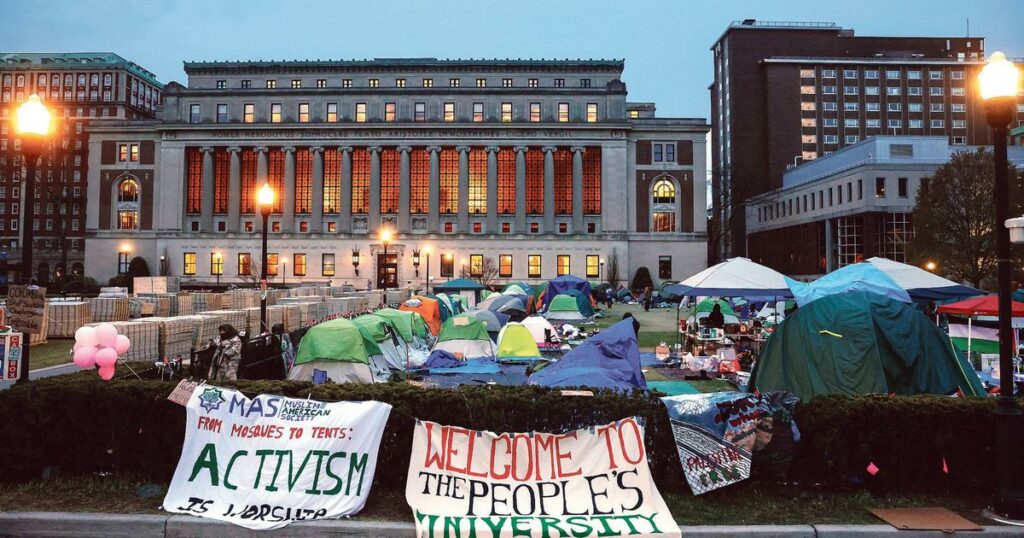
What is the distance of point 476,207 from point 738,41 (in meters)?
50.5

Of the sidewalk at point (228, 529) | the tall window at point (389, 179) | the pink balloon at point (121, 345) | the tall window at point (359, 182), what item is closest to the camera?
the sidewalk at point (228, 529)

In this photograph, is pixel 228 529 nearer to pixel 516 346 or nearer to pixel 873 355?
pixel 873 355

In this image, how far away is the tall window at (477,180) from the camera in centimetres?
7281

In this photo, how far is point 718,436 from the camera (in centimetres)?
762

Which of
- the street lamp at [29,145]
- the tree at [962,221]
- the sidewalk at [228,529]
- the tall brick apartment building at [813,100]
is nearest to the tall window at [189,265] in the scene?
the tall brick apartment building at [813,100]

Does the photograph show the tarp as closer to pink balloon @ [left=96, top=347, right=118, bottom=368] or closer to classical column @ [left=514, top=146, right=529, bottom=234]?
pink balloon @ [left=96, top=347, right=118, bottom=368]

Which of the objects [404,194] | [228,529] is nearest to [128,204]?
[404,194]

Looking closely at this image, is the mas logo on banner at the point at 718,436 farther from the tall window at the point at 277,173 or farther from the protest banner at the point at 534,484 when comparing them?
the tall window at the point at 277,173

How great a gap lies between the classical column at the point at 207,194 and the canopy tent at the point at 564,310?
5400cm

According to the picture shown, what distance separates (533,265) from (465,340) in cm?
5160

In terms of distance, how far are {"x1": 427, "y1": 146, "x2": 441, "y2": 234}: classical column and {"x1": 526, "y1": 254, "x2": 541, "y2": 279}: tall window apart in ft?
37.2

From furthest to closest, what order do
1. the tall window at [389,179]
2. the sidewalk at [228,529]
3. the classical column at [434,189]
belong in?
the tall window at [389,179] → the classical column at [434,189] → the sidewalk at [228,529]

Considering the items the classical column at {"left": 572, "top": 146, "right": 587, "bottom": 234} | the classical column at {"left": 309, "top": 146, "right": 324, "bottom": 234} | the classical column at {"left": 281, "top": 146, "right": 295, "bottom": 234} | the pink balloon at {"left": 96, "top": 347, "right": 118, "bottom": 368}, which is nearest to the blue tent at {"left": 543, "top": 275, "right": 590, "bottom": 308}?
the classical column at {"left": 572, "top": 146, "right": 587, "bottom": 234}

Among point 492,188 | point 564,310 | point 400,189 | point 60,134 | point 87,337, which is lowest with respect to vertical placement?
point 564,310
